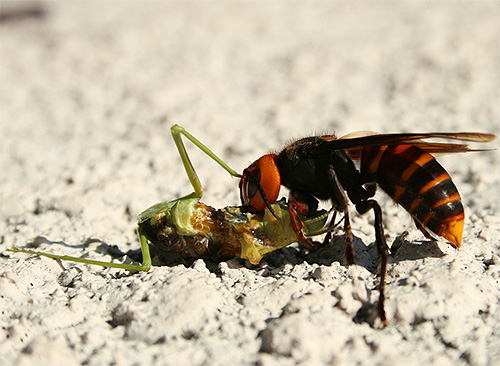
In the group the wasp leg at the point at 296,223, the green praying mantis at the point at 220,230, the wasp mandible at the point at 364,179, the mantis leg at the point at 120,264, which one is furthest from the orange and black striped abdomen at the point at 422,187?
the mantis leg at the point at 120,264

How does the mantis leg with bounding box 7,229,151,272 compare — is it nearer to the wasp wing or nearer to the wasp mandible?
the wasp mandible

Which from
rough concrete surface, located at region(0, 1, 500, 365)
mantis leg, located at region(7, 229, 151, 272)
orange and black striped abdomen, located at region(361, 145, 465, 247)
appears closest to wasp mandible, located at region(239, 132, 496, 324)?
orange and black striped abdomen, located at region(361, 145, 465, 247)

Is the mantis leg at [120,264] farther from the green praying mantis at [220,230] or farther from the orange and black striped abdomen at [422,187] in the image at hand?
the orange and black striped abdomen at [422,187]

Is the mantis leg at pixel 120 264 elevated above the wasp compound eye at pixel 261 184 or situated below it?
below

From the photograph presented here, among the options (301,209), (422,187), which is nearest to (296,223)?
(301,209)

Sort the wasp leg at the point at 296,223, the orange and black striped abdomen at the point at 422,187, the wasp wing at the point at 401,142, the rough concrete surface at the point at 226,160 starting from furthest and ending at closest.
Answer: the wasp leg at the point at 296,223 < the orange and black striped abdomen at the point at 422,187 < the wasp wing at the point at 401,142 < the rough concrete surface at the point at 226,160

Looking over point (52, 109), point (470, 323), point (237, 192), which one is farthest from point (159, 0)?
point (470, 323)

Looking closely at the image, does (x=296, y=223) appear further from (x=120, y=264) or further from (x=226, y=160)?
(x=226, y=160)
